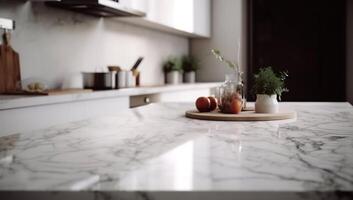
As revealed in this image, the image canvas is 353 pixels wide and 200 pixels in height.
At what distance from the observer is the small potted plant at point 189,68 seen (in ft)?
19.3

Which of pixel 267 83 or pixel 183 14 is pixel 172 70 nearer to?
pixel 183 14

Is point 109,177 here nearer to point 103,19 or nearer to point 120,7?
point 120,7

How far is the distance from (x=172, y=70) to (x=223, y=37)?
119 cm

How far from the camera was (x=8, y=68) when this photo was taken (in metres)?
2.75

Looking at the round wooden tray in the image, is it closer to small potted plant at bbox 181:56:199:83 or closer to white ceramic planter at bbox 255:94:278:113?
white ceramic planter at bbox 255:94:278:113

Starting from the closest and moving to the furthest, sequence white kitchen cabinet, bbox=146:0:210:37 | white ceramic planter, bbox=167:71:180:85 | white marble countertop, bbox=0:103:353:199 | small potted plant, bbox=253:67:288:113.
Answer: white marble countertop, bbox=0:103:353:199, small potted plant, bbox=253:67:288:113, white kitchen cabinet, bbox=146:0:210:37, white ceramic planter, bbox=167:71:180:85

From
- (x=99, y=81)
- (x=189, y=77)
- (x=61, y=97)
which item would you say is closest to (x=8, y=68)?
(x=61, y=97)

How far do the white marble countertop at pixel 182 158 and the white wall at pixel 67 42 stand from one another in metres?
1.58

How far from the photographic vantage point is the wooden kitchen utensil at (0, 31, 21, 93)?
2.71 m

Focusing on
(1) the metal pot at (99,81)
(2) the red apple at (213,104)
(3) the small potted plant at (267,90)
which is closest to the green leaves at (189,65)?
(1) the metal pot at (99,81)

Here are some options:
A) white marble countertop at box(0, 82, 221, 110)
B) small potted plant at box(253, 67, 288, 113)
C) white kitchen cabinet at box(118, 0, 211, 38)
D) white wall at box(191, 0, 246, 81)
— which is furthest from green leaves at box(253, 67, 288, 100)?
white wall at box(191, 0, 246, 81)

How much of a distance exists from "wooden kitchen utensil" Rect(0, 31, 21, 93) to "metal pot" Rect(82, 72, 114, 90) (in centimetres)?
63

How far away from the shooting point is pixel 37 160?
98cm

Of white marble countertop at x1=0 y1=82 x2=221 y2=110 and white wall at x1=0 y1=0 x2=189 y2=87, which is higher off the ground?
white wall at x1=0 y1=0 x2=189 y2=87
